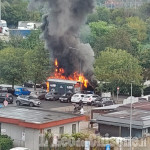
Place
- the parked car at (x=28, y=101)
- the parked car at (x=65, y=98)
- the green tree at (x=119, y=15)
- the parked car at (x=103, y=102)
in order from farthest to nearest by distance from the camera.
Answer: the green tree at (x=119, y=15) < the parked car at (x=65, y=98) < the parked car at (x=103, y=102) < the parked car at (x=28, y=101)

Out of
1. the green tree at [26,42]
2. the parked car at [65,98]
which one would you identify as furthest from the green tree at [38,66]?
the green tree at [26,42]

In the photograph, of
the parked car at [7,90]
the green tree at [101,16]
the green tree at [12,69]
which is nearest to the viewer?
the parked car at [7,90]

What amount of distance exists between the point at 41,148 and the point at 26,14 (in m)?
125

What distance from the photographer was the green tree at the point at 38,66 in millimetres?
Answer: 77150

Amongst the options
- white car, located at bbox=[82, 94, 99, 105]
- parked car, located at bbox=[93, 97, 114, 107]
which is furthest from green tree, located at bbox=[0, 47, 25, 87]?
parked car, located at bbox=[93, 97, 114, 107]

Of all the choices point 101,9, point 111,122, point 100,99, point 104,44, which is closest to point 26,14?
point 101,9

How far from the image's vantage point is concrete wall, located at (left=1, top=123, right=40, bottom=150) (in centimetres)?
3984

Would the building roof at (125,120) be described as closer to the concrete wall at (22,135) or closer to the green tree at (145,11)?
the concrete wall at (22,135)

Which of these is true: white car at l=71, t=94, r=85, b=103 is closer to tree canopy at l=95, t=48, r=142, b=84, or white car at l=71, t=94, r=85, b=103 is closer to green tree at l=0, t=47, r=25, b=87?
tree canopy at l=95, t=48, r=142, b=84

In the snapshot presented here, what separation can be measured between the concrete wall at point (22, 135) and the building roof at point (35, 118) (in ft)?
1.48

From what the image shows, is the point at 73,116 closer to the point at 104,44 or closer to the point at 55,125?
the point at 55,125

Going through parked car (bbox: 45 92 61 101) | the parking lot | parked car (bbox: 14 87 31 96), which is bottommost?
the parking lot

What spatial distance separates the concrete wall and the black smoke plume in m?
36.9

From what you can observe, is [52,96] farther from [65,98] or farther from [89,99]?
[89,99]
